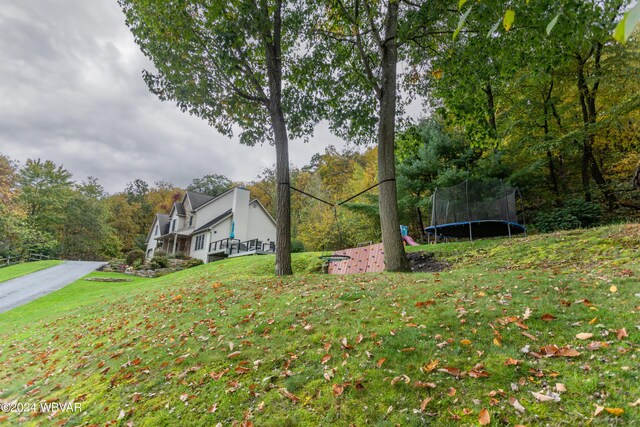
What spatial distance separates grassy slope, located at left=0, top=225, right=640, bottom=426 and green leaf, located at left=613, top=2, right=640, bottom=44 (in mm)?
2412

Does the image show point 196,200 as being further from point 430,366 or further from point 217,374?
point 430,366

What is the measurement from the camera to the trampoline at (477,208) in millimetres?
10703

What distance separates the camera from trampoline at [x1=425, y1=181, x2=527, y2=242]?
10703 millimetres

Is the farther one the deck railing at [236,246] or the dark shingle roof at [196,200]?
the dark shingle roof at [196,200]

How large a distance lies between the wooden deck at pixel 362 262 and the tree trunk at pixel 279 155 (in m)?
4.06

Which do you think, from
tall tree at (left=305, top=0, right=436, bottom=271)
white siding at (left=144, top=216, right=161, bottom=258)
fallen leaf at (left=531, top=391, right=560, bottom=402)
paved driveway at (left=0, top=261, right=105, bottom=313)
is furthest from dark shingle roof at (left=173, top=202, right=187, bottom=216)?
fallen leaf at (left=531, top=391, right=560, bottom=402)

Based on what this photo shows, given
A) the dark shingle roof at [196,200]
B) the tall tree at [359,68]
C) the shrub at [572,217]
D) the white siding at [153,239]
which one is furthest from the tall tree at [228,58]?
the white siding at [153,239]

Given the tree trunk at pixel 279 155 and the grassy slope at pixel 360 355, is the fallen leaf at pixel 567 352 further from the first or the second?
the tree trunk at pixel 279 155

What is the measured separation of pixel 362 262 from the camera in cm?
1227

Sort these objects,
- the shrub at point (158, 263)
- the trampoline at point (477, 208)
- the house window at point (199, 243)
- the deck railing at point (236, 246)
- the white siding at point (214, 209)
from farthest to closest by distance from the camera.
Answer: the white siding at point (214, 209)
the house window at point (199, 243)
the deck railing at point (236, 246)
the shrub at point (158, 263)
the trampoline at point (477, 208)

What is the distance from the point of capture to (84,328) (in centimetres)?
700

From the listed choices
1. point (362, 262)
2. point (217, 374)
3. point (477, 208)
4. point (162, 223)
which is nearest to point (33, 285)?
point (362, 262)

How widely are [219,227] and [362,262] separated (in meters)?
19.1

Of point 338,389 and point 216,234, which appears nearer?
point 338,389
